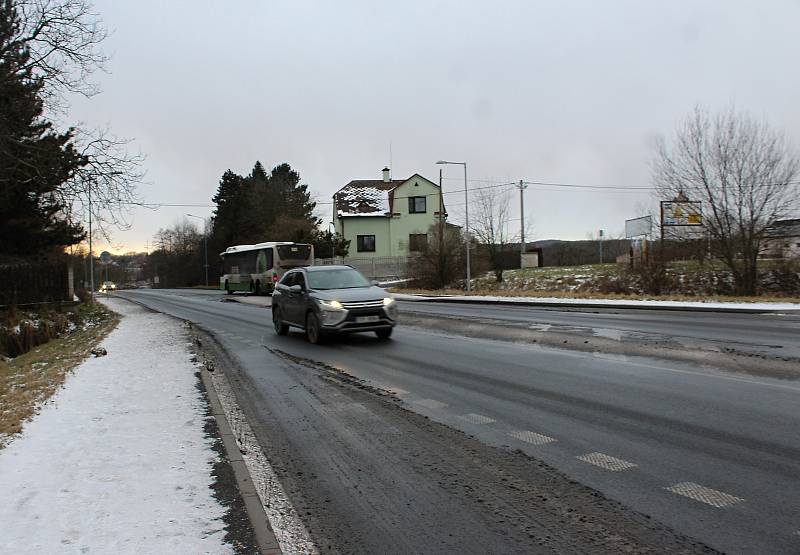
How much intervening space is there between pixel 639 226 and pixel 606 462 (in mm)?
34181

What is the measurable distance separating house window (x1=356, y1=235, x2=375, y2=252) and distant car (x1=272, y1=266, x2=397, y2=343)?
1762 inches

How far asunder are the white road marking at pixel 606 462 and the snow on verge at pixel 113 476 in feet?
9.77

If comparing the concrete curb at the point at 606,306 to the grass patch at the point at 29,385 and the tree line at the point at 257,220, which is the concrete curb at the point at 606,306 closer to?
the grass patch at the point at 29,385

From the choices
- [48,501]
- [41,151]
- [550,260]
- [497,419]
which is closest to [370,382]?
[497,419]

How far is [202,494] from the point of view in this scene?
13.9ft

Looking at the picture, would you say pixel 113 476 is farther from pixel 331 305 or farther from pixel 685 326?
pixel 685 326

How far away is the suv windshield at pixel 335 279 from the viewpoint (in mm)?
14000

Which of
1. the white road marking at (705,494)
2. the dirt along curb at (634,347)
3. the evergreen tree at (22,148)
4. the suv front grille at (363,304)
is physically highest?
the evergreen tree at (22,148)

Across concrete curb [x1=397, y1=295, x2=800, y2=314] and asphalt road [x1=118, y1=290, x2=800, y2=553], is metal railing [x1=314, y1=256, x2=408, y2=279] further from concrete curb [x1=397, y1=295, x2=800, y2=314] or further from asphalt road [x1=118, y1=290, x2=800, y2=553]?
asphalt road [x1=118, y1=290, x2=800, y2=553]

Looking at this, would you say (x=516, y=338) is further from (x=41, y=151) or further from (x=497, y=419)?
(x=41, y=151)

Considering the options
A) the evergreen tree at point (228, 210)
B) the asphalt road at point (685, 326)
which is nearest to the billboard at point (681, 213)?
the asphalt road at point (685, 326)

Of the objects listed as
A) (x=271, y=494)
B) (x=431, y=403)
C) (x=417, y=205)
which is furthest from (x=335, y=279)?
(x=417, y=205)

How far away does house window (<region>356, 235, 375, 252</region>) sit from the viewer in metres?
59.9

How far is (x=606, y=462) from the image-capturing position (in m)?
4.99
